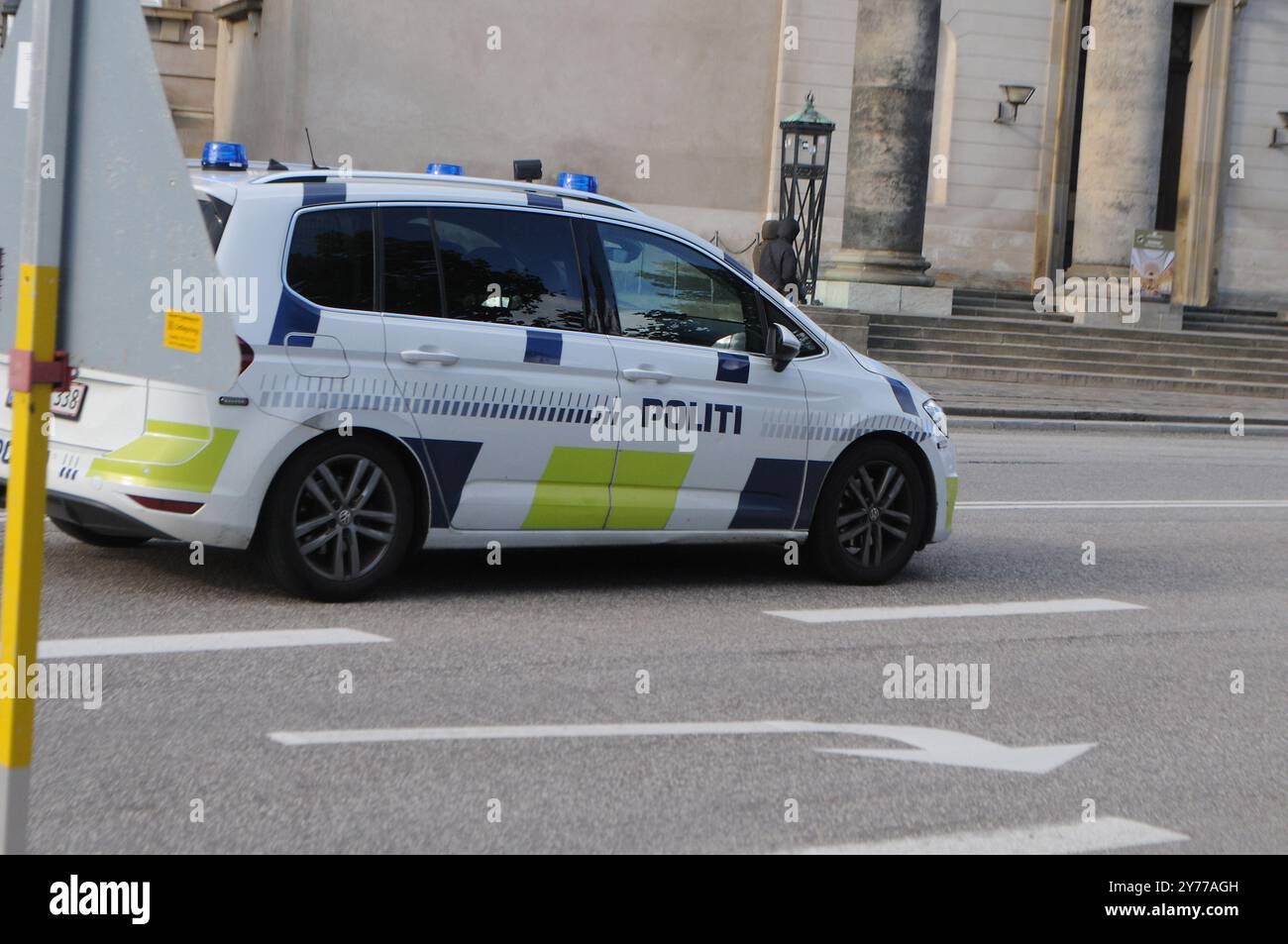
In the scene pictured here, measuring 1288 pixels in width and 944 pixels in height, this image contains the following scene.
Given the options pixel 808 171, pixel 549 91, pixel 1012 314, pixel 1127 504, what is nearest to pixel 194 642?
pixel 1127 504

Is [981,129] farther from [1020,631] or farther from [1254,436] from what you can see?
[1020,631]

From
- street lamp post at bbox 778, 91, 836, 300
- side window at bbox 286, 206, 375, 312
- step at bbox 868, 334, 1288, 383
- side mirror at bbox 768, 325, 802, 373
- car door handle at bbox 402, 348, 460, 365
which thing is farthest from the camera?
step at bbox 868, 334, 1288, 383

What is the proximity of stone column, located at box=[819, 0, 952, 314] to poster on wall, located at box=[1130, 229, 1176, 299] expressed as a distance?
425 cm

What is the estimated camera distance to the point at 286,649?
6.68 m

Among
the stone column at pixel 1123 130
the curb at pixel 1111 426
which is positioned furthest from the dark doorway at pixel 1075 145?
the curb at pixel 1111 426

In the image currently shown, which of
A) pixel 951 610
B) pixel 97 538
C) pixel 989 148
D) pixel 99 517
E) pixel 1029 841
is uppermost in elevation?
pixel 989 148

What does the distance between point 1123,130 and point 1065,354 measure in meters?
4.74

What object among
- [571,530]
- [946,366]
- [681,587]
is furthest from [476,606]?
[946,366]

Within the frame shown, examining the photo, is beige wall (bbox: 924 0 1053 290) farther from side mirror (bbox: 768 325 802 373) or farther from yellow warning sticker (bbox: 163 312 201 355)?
yellow warning sticker (bbox: 163 312 201 355)

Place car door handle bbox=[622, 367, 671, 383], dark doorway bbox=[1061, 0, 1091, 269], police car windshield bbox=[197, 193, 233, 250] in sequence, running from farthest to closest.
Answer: dark doorway bbox=[1061, 0, 1091, 269] → car door handle bbox=[622, 367, 671, 383] → police car windshield bbox=[197, 193, 233, 250]

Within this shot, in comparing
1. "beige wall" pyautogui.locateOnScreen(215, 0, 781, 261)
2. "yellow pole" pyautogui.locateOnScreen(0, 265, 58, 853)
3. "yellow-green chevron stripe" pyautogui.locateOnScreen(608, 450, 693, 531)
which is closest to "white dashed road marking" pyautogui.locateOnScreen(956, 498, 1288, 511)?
"yellow-green chevron stripe" pyautogui.locateOnScreen(608, 450, 693, 531)

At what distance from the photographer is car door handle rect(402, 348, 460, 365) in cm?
751

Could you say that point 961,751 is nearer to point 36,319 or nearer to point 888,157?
point 36,319

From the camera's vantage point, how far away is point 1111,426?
2150 cm
